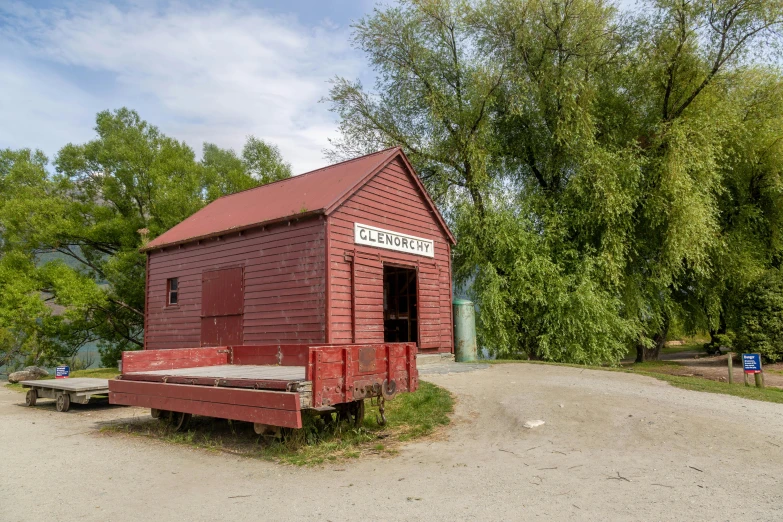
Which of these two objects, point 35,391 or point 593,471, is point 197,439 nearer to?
point 593,471

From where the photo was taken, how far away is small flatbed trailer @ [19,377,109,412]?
1147cm

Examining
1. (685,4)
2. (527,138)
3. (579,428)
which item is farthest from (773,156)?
(579,428)

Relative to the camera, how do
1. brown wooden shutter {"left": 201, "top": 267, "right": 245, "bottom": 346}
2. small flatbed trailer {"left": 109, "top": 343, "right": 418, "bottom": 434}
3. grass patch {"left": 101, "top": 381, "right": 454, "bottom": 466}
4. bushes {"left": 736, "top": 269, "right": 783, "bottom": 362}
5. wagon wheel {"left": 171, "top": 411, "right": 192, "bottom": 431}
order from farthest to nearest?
bushes {"left": 736, "top": 269, "right": 783, "bottom": 362} < brown wooden shutter {"left": 201, "top": 267, "right": 245, "bottom": 346} < wagon wheel {"left": 171, "top": 411, "right": 192, "bottom": 431} < grass patch {"left": 101, "top": 381, "right": 454, "bottom": 466} < small flatbed trailer {"left": 109, "top": 343, "right": 418, "bottom": 434}

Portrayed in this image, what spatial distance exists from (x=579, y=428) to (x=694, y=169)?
14040 millimetres

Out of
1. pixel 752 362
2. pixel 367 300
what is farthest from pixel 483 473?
pixel 752 362

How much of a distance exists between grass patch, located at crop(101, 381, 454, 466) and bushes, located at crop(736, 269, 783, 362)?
13.1 meters

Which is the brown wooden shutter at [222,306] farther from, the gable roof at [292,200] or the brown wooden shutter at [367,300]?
the brown wooden shutter at [367,300]

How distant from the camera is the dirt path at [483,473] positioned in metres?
4.70

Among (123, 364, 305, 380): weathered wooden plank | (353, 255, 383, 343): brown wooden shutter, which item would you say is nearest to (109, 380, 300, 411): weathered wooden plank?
(123, 364, 305, 380): weathered wooden plank

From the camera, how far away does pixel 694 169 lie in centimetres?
1838

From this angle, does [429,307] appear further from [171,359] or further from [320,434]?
[320,434]

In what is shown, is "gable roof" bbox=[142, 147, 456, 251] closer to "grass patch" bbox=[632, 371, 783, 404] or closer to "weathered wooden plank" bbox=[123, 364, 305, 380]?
"weathered wooden plank" bbox=[123, 364, 305, 380]

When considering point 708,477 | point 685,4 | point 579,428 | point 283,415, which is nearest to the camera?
point 708,477

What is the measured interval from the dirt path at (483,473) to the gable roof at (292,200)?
600cm
